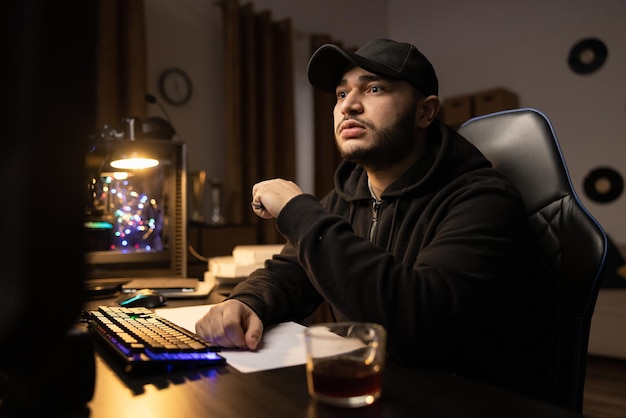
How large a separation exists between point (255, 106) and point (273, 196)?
10.6 ft

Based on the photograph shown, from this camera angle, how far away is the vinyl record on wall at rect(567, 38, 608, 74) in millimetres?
4133

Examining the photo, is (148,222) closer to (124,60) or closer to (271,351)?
(271,351)

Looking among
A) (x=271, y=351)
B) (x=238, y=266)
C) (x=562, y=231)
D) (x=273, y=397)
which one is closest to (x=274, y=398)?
(x=273, y=397)

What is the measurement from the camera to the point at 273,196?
37.5 inches

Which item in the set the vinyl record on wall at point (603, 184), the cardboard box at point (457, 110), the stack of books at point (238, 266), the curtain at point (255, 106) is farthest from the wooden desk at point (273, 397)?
the cardboard box at point (457, 110)

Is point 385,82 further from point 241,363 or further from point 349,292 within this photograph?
point 241,363

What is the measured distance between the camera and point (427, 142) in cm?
133

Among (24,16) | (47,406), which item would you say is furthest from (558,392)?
(24,16)

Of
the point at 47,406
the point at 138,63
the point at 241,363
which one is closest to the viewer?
the point at 47,406

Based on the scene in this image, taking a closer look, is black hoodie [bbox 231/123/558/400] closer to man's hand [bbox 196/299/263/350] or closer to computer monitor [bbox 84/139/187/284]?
man's hand [bbox 196/299/263/350]

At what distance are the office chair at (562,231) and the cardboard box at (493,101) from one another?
3.53 m

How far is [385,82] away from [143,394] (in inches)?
34.5

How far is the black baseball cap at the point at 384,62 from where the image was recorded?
46.0 inches

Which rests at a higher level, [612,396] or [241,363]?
[241,363]
